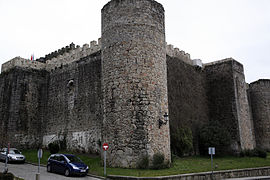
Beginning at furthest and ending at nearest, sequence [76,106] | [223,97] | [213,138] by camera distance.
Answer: [223,97] < [76,106] < [213,138]

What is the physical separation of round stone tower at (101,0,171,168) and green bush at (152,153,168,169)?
0.26 meters

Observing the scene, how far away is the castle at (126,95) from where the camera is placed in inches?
573

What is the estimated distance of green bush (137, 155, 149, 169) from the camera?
529 inches

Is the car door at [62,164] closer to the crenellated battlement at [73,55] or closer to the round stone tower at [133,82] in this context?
the round stone tower at [133,82]

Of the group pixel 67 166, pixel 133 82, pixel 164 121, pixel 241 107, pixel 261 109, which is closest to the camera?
pixel 67 166

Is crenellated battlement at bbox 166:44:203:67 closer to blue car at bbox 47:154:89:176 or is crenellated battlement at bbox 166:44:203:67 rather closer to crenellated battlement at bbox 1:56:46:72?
blue car at bbox 47:154:89:176

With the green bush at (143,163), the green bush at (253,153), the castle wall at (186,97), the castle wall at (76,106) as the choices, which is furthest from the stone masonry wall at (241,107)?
the castle wall at (76,106)

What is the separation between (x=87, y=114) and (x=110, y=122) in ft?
18.6

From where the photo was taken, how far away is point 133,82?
14.7 meters

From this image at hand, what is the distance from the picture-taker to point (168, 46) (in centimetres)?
2180

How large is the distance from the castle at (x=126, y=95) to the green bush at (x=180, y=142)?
1.77 feet

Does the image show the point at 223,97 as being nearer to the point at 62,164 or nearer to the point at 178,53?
the point at 178,53

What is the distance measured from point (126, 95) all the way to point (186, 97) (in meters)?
8.79

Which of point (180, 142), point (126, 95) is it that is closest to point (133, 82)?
point (126, 95)
